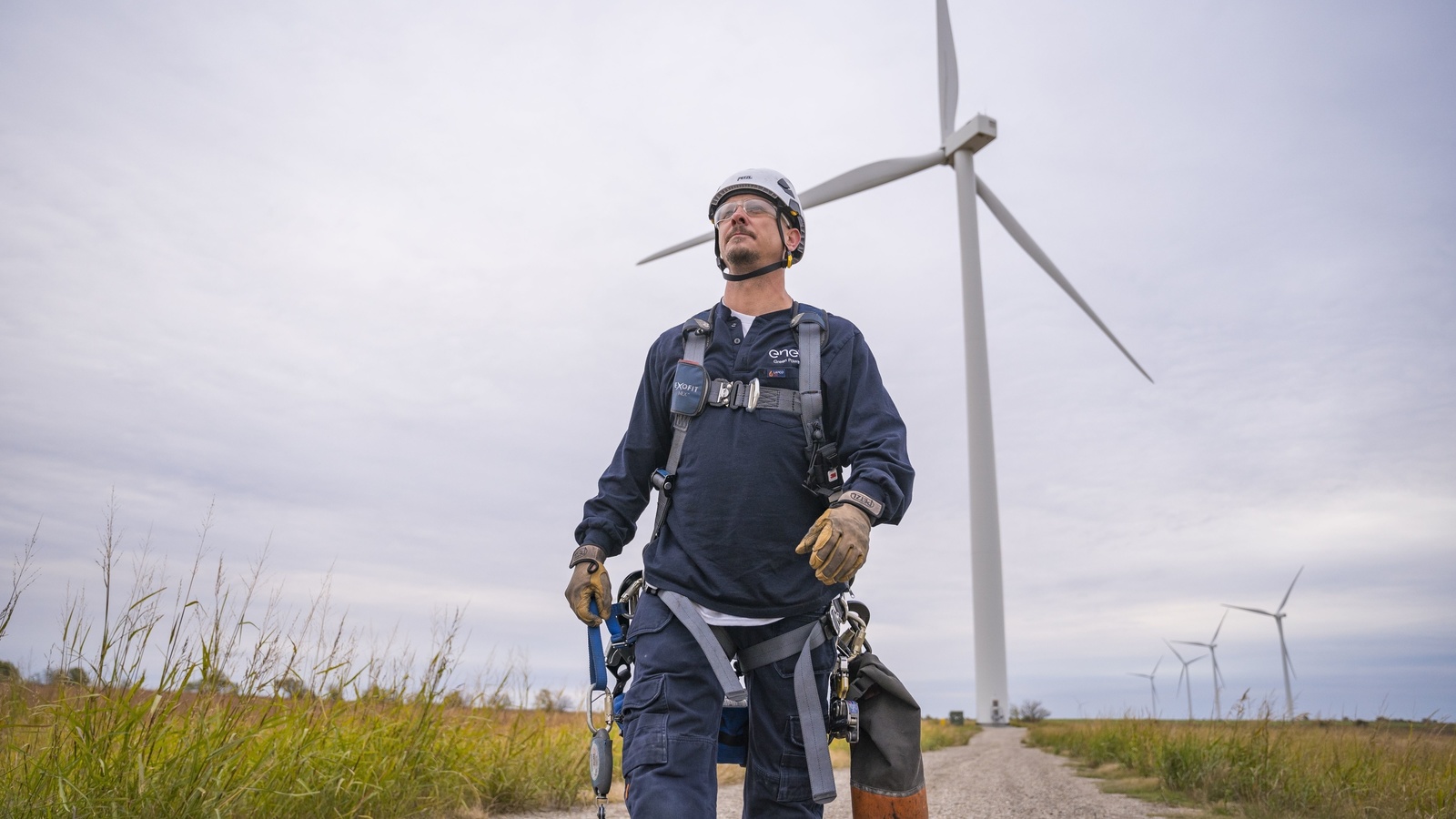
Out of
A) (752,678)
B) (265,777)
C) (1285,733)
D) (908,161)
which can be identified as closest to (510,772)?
(265,777)

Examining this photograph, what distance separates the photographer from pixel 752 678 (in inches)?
142

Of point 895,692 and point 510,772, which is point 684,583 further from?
point 510,772

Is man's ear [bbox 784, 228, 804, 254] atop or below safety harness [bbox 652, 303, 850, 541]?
atop

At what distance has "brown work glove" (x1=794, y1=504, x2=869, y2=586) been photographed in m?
3.11

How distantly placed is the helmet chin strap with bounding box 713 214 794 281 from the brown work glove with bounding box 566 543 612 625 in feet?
4.27

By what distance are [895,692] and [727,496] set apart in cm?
97

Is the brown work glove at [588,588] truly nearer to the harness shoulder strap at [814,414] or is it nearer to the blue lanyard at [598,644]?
the blue lanyard at [598,644]

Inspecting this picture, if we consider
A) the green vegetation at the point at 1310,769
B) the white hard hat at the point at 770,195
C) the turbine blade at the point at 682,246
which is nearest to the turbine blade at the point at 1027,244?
the turbine blade at the point at 682,246

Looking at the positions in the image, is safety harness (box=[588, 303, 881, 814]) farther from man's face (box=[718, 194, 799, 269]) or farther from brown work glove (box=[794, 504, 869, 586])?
man's face (box=[718, 194, 799, 269])

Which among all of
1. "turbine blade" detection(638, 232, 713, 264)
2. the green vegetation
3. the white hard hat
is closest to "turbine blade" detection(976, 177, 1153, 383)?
"turbine blade" detection(638, 232, 713, 264)

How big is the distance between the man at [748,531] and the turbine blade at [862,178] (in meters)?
21.5

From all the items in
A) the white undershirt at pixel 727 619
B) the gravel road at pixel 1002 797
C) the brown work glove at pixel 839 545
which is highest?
the brown work glove at pixel 839 545

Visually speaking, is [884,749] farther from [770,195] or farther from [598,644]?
[770,195]

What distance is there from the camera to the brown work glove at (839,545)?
10.2 feet
